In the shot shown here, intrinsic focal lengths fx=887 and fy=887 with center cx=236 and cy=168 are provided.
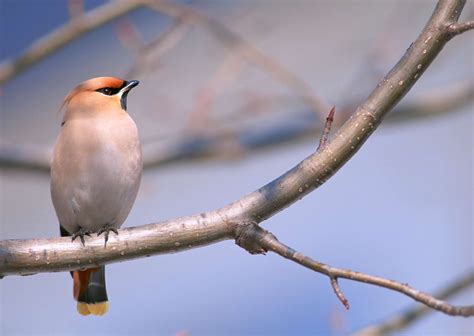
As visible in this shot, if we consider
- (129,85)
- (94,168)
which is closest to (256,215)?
(94,168)

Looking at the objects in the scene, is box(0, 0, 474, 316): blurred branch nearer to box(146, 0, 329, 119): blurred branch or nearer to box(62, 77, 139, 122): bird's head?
box(62, 77, 139, 122): bird's head

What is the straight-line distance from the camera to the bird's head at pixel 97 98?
373cm

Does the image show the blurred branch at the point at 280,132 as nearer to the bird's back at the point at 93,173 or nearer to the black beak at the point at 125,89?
the black beak at the point at 125,89

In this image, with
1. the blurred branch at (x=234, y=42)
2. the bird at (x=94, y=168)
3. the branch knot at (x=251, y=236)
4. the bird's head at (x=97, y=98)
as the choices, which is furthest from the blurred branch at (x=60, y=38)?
the branch knot at (x=251, y=236)

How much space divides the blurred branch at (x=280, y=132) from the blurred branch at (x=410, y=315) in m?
1.37

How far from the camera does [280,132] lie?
5.50m

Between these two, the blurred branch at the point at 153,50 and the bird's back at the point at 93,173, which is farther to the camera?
the blurred branch at the point at 153,50

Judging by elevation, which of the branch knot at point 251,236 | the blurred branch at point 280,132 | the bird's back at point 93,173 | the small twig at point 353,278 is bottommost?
the small twig at point 353,278

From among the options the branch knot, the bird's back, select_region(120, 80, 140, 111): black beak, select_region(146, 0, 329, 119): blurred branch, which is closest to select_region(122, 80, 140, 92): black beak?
select_region(120, 80, 140, 111): black beak

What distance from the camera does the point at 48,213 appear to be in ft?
27.3

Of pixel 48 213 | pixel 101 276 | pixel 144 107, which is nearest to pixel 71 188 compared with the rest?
pixel 101 276

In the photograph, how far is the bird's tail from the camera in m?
3.77

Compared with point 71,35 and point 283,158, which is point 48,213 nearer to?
point 283,158

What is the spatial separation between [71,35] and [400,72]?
2.26 meters
